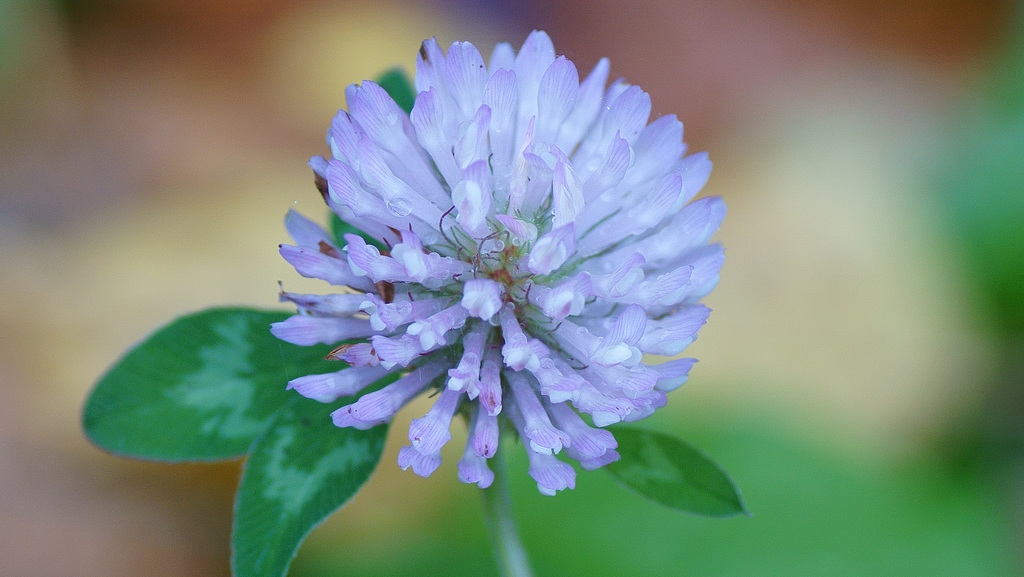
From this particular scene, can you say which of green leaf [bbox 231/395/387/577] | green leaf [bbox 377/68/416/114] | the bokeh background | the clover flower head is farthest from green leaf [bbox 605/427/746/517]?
the bokeh background

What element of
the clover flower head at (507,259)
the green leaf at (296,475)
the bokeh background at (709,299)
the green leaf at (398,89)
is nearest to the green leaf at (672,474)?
the clover flower head at (507,259)

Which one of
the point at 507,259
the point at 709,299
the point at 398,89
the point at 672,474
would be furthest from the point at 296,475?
the point at 709,299

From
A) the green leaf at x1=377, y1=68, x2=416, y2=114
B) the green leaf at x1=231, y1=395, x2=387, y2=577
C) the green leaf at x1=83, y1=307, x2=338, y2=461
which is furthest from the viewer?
the green leaf at x1=377, y1=68, x2=416, y2=114

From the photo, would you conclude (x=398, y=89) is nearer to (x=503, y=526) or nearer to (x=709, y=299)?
(x=503, y=526)

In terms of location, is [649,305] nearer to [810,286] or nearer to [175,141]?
[810,286]

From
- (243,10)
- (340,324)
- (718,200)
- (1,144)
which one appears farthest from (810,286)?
(1,144)

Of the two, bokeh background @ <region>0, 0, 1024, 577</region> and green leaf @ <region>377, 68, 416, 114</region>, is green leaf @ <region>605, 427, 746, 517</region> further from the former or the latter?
bokeh background @ <region>0, 0, 1024, 577</region>
